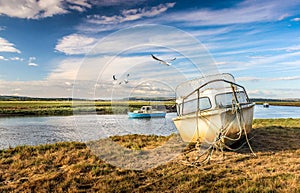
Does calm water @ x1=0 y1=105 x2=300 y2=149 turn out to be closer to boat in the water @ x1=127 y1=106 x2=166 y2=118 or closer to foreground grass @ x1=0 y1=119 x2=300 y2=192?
boat in the water @ x1=127 y1=106 x2=166 y2=118

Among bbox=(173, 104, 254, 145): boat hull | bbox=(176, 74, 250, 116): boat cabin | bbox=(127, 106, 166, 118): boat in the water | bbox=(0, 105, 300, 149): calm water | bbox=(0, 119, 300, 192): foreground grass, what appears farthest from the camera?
bbox=(127, 106, 166, 118): boat in the water

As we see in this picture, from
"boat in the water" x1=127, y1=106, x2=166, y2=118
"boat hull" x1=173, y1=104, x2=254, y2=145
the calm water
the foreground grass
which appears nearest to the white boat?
"boat hull" x1=173, y1=104, x2=254, y2=145

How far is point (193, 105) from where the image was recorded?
11.6 m

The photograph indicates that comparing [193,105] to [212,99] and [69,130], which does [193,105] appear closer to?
[212,99]

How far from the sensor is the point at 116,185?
6.51 meters

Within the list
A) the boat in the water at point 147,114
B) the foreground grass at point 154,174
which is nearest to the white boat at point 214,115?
the foreground grass at point 154,174

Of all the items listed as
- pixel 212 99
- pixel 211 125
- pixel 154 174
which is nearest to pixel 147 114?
pixel 212 99

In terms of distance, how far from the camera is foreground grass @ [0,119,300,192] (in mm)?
6316

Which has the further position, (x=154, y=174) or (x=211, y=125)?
(x=211, y=125)

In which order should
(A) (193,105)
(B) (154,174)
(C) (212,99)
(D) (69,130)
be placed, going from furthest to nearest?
(D) (69,130)
(A) (193,105)
(C) (212,99)
(B) (154,174)

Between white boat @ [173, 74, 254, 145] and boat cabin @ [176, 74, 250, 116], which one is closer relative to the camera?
white boat @ [173, 74, 254, 145]

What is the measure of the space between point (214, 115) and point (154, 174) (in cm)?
377

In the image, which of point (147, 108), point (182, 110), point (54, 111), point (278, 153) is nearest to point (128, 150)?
point (182, 110)

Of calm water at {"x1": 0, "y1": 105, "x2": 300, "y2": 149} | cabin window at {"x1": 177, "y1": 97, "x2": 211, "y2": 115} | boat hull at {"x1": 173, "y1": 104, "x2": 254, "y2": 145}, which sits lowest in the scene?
calm water at {"x1": 0, "y1": 105, "x2": 300, "y2": 149}
